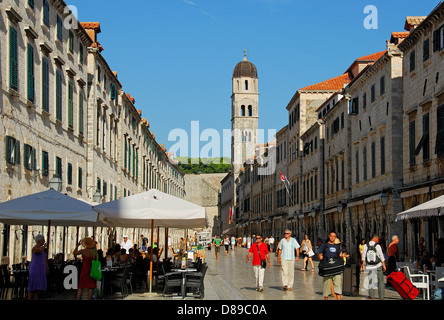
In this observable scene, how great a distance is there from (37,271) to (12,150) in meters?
7.67

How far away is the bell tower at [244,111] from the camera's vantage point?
428 feet

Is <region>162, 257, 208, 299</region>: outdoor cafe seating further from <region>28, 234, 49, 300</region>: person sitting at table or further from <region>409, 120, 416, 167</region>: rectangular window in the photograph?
<region>409, 120, 416, 167</region>: rectangular window

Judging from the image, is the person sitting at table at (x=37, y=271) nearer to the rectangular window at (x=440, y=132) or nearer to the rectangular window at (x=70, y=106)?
the rectangular window at (x=70, y=106)

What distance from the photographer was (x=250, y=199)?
95625 mm

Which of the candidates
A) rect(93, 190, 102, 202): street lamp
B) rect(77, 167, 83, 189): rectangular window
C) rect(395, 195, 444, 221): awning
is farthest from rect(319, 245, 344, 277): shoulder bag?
rect(77, 167, 83, 189): rectangular window

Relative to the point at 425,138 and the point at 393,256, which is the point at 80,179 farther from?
the point at 393,256

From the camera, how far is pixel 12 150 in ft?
71.1

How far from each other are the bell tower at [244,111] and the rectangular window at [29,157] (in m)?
105

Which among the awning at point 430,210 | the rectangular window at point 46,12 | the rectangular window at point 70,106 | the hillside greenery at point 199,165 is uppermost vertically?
the hillside greenery at point 199,165

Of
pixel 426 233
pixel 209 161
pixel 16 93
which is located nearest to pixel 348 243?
pixel 426 233

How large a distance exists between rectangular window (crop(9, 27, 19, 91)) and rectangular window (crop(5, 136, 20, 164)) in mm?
1663

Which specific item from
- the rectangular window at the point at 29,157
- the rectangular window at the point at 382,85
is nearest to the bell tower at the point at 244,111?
the rectangular window at the point at 382,85

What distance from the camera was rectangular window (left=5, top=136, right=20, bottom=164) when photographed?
2123 cm

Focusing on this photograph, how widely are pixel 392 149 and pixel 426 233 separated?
5865 millimetres
